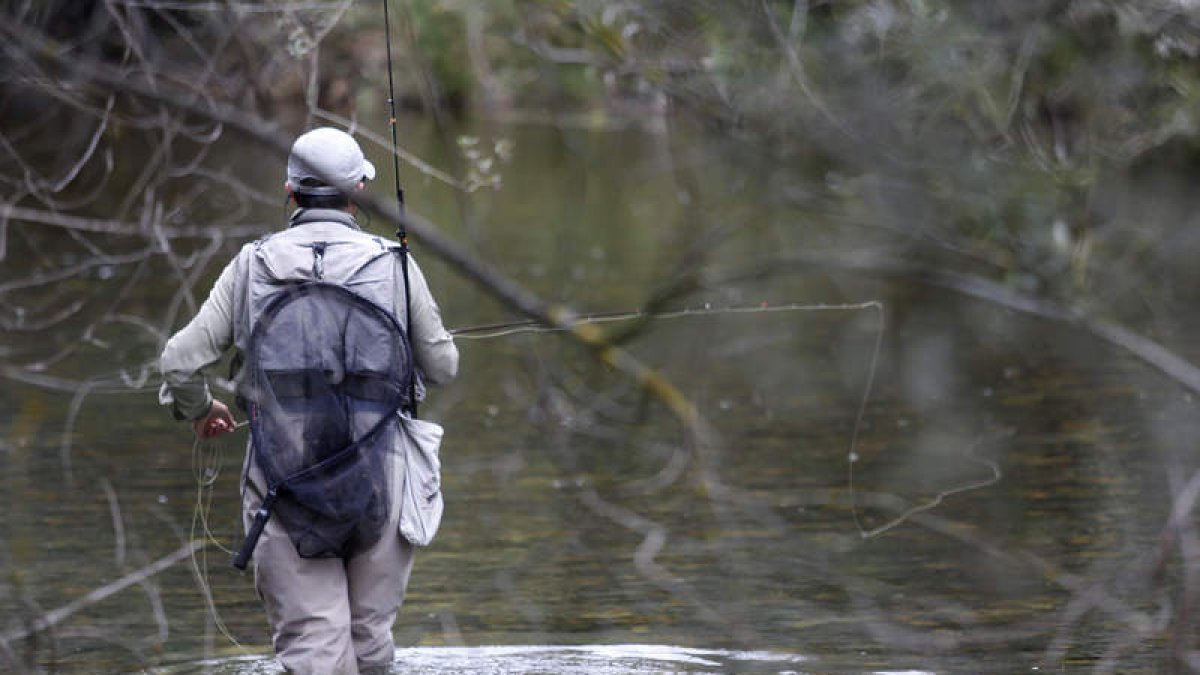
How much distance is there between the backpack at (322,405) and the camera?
5.34m

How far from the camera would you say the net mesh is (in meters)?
5.34

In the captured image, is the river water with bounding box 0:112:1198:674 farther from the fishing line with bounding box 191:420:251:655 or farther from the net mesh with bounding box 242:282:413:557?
the net mesh with bounding box 242:282:413:557

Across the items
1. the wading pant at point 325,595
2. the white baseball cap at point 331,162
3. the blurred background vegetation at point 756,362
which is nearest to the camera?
the blurred background vegetation at point 756,362

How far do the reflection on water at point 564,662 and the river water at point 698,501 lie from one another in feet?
0.06

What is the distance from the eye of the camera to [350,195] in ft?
9.30

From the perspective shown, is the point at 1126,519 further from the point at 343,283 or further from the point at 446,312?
the point at 446,312

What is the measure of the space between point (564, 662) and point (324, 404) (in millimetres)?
1766

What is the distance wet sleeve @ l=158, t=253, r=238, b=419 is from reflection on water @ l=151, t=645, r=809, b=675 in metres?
1.39

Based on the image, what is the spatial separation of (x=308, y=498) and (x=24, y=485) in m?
5.36

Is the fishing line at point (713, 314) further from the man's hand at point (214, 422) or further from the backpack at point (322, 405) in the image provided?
the man's hand at point (214, 422)

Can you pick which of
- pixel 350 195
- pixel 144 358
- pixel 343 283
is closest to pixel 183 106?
pixel 350 195

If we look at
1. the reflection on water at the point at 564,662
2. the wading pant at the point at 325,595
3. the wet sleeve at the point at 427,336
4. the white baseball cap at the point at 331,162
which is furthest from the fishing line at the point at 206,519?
the white baseball cap at the point at 331,162

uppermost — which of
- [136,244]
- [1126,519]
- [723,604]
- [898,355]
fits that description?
[136,244]

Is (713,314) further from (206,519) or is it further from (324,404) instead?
(324,404)
